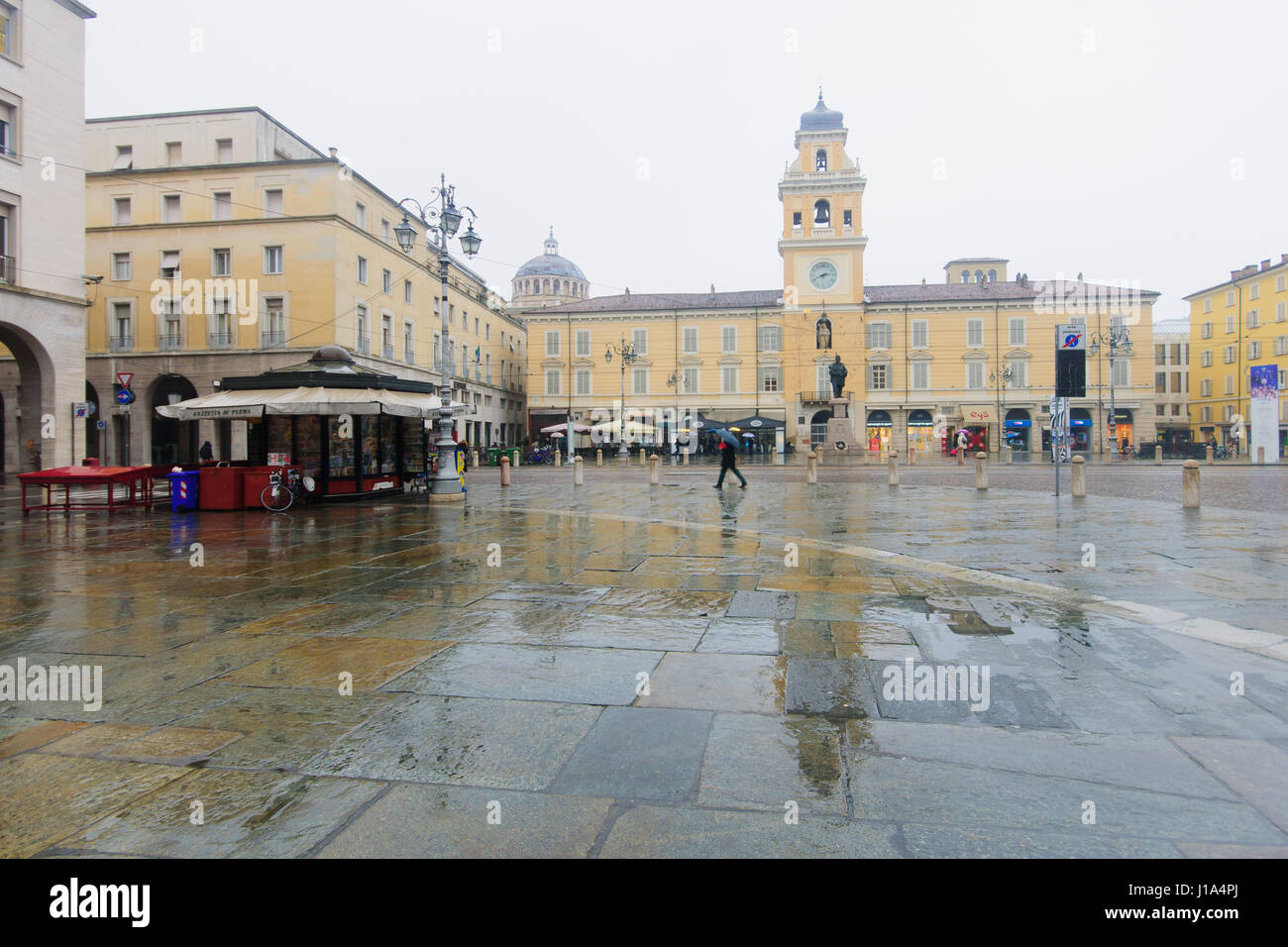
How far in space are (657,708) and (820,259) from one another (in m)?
54.1

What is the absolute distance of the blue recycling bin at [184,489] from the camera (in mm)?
14109

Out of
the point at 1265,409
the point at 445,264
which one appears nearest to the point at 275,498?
the point at 445,264

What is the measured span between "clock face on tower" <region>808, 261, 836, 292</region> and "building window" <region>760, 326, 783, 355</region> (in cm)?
403

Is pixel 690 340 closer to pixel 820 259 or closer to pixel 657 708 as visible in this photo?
pixel 820 259

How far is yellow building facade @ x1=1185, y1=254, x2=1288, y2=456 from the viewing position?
5394 cm

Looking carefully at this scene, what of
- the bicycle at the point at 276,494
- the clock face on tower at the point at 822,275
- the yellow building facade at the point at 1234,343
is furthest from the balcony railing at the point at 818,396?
the bicycle at the point at 276,494

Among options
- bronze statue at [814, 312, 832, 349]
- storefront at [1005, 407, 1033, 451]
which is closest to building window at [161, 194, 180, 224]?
bronze statue at [814, 312, 832, 349]

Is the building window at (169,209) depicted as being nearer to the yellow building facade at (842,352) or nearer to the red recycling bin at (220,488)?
the yellow building facade at (842,352)

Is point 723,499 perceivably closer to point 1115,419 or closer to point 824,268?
point 824,268

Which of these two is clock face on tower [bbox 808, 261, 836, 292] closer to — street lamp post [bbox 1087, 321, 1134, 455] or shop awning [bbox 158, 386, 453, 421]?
street lamp post [bbox 1087, 321, 1134, 455]

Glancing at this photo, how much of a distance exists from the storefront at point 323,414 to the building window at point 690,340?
39632 millimetres

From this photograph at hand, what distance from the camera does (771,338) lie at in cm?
5466
